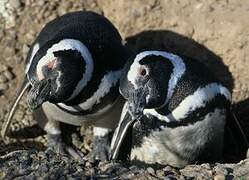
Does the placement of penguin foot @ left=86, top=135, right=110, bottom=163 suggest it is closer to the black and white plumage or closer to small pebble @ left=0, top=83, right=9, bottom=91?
the black and white plumage

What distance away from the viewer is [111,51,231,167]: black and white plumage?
11.8 ft

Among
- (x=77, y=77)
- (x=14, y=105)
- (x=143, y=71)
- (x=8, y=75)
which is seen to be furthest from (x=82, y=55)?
(x=8, y=75)

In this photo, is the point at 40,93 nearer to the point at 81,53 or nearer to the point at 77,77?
the point at 77,77

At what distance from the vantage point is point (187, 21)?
15.3 ft

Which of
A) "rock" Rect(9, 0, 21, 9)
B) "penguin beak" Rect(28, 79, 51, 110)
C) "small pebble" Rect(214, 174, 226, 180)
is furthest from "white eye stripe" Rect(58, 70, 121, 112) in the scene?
"rock" Rect(9, 0, 21, 9)

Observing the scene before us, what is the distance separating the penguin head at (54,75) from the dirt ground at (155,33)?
1.92 feet

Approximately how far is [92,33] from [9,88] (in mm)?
869

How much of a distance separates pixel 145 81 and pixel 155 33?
1.29 meters

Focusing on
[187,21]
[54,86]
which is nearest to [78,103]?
A: [54,86]

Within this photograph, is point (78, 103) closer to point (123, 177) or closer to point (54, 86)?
point (54, 86)

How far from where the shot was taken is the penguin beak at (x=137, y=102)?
11.6ft

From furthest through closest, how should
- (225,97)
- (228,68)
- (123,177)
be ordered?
(228,68)
(225,97)
(123,177)

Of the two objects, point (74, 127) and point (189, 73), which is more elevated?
point (189, 73)

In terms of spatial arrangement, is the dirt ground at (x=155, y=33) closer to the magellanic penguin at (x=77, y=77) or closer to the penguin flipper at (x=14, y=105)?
the penguin flipper at (x=14, y=105)
